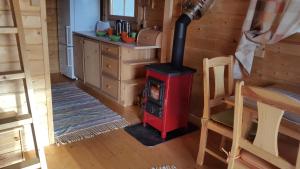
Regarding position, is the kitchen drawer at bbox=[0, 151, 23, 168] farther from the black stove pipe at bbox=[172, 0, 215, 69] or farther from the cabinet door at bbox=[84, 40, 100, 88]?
the cabinet door at bbox=[84, 40, 100, 88]

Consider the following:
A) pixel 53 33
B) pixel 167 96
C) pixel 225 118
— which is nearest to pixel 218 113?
pixel 225 118

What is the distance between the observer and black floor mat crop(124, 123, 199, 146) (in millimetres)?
2629

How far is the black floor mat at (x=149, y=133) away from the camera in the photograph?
2.63 metres

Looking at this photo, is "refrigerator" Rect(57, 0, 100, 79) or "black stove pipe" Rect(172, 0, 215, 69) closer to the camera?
"black stove pipe" Rect(172, 0, 215, 69)

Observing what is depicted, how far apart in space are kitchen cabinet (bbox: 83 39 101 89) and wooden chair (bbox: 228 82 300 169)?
8.57 ft

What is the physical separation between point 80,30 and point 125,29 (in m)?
1.08

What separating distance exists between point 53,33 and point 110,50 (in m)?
1.91

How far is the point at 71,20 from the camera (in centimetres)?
439

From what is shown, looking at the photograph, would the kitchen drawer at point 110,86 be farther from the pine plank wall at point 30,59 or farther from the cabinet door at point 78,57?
the pine plank wall at point 30,59

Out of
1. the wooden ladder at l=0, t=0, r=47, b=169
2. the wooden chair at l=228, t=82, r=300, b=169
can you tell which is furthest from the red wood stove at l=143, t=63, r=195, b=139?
the wooden ladder at l=0, t=0, r=47, b=169

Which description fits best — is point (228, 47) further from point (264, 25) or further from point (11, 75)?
point (11, 75)

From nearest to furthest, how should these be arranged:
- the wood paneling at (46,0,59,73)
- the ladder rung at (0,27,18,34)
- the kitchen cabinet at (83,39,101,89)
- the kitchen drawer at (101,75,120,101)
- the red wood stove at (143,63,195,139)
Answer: the ladder rung at (0,27,18,34), the red wood stove at (143,63,195,139), the kitchen drawer at (101,75,120,101), the kitchen cabinet at (83,39,101,89), the wood paneling at (46,0,59,73)

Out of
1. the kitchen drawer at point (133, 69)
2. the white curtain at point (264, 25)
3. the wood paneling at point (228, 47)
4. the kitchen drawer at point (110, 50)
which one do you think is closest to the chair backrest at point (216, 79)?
the white curtain at point (264, 25)

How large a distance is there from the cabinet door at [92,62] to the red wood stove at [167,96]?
1.32 m
